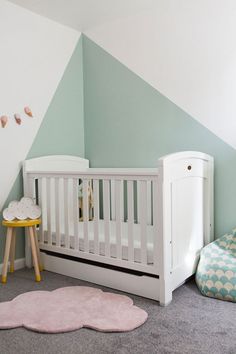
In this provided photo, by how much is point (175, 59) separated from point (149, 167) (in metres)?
0.86

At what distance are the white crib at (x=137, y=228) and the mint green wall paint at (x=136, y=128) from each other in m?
0.12

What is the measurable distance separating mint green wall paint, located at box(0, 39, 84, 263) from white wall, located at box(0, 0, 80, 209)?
0.07 m

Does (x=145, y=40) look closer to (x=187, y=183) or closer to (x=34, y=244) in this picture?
(x=187, y=183)

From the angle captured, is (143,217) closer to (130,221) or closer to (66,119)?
(130,221)

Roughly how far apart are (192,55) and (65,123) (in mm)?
1214

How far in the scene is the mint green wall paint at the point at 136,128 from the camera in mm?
2578

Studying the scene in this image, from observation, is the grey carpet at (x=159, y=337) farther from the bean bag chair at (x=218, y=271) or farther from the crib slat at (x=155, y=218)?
the crib slat at (x=155, y=218)

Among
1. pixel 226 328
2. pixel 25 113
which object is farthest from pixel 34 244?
pixel 226 328

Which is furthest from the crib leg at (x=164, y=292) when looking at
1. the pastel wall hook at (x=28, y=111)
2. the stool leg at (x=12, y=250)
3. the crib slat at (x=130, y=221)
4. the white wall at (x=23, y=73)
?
the pastel wall hook at (x=28, y=111)

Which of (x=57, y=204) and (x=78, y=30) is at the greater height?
(x=78, y=30)

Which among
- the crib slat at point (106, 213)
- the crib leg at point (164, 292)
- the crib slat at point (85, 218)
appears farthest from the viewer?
the crib slat at point (85, 218)

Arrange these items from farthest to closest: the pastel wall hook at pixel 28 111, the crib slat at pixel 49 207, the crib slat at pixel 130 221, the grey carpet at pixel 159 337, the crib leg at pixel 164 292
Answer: the pastel wall hook at pixel 28 111 → the crib slat at pixel 49 207 → the crib slat at pixel 130 221 → the crib leg at pixel 164 292 → the grey carpet at pixel 159 337

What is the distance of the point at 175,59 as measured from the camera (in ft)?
8.83

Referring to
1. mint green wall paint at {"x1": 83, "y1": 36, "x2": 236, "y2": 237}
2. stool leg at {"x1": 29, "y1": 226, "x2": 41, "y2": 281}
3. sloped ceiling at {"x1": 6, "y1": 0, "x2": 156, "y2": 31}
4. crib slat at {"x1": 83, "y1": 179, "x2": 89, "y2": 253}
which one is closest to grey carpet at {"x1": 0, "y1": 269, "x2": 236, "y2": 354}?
crib slat at {"x1": 83, "y1": 179, "x2": 89, "y2": 253}
